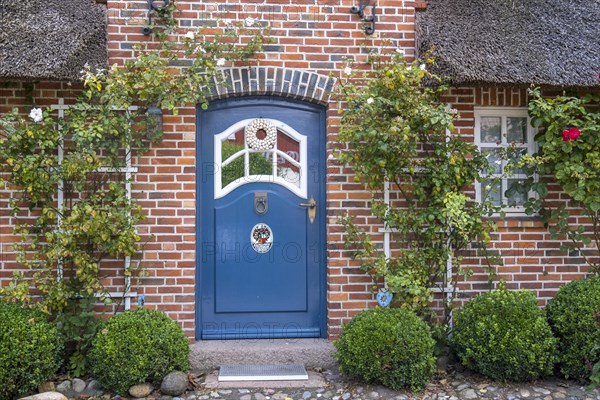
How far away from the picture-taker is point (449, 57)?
5.55m

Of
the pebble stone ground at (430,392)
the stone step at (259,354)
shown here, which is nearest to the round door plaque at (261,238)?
the stone step at (259,354)

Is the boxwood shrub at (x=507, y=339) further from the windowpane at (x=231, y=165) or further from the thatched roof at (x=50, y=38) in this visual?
the thatched roof at (x=50, y=38)

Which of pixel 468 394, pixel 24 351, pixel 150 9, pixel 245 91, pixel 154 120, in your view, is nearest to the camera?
pixel 24 351

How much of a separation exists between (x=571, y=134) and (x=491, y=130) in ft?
2.61

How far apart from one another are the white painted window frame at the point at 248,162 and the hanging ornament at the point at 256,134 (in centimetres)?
3

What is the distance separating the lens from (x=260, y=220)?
5.90 m

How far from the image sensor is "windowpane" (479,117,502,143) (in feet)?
20.0

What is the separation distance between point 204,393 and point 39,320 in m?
1.42

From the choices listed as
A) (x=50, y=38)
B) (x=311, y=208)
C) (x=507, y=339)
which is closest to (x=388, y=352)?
(x=507, y=339)

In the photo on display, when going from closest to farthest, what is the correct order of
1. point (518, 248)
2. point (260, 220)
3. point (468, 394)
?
point (468, 394) → point (260, 220) → point (518, 248)

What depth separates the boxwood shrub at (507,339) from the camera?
16.7 feet

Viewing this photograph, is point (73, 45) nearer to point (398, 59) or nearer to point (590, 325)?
point (398, 59)

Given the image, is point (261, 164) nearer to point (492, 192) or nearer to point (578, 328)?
point (492, 192)

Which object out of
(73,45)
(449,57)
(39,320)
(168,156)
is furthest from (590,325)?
(73,45)
